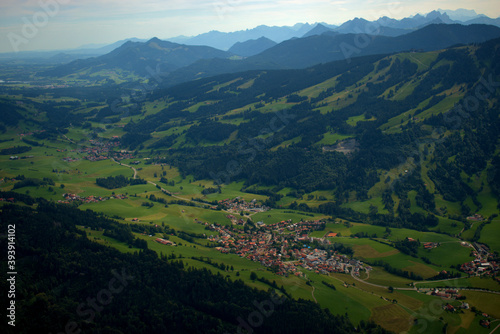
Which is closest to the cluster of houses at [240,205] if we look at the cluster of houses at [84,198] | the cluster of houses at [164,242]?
the cluster of houses at [164,242]

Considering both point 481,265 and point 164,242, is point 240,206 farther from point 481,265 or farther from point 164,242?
point 481,265

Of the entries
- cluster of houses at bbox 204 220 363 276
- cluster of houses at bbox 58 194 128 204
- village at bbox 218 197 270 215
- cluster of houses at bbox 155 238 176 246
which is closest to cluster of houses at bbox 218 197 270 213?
village at bbox 218 197 270 215

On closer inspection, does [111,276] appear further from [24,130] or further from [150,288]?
[24,130]

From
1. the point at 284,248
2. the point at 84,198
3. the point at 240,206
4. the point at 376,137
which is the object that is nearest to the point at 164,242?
the point at 284,248

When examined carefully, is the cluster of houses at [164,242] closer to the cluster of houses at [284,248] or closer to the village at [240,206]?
the cluster of houses at [284,248]

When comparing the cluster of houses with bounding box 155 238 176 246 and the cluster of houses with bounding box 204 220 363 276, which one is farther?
the cluster of houses with bounding box 155 238 176 246

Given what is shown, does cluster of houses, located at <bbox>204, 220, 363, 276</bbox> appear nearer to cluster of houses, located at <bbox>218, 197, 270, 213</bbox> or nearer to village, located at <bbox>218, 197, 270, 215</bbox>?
village, located at <bbox>218, 197, 270, 215</bbox>

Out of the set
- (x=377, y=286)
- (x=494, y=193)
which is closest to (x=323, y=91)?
(x=494, y=193)
